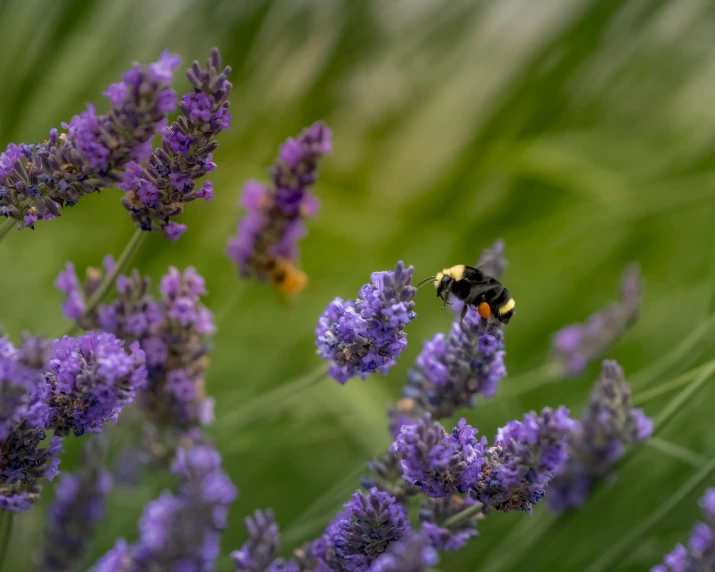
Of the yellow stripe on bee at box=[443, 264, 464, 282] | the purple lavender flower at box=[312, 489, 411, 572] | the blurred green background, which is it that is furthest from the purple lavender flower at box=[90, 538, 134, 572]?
the yellow stripe on bee at box=[443, 264, 464, 282]

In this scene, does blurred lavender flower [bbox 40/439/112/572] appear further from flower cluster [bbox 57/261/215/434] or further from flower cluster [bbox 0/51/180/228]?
flower cluster [bbox 0/51/180/228]

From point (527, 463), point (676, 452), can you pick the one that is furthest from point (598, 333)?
point (527, 463)

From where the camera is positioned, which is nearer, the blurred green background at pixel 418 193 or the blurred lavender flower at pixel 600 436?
the blurred lavender flower at pixel 600 436

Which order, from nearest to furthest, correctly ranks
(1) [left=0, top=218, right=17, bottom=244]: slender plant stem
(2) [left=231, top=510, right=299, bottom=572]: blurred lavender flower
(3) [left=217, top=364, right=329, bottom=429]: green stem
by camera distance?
(2) [left=231, top=510, right=299, bottom=572]: blurred lavender flower
(1) [left=0, top=218, right=17, bottom=244]: slender plant stem
(3) [left=217, top=364, right=329, bottom=429]: green stem

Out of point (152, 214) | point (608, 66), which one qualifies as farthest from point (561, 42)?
point (152, 214)

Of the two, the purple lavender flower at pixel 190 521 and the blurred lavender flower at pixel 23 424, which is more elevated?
the blurred lavender flower at pixel 23 424

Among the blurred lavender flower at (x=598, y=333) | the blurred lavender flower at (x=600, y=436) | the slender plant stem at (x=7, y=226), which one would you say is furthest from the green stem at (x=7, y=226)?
the blurred lavender flower at (x=598, y=333)

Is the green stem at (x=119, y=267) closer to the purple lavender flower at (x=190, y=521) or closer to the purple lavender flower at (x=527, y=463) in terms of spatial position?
the purple lavender flower at (x=190, y=521)
